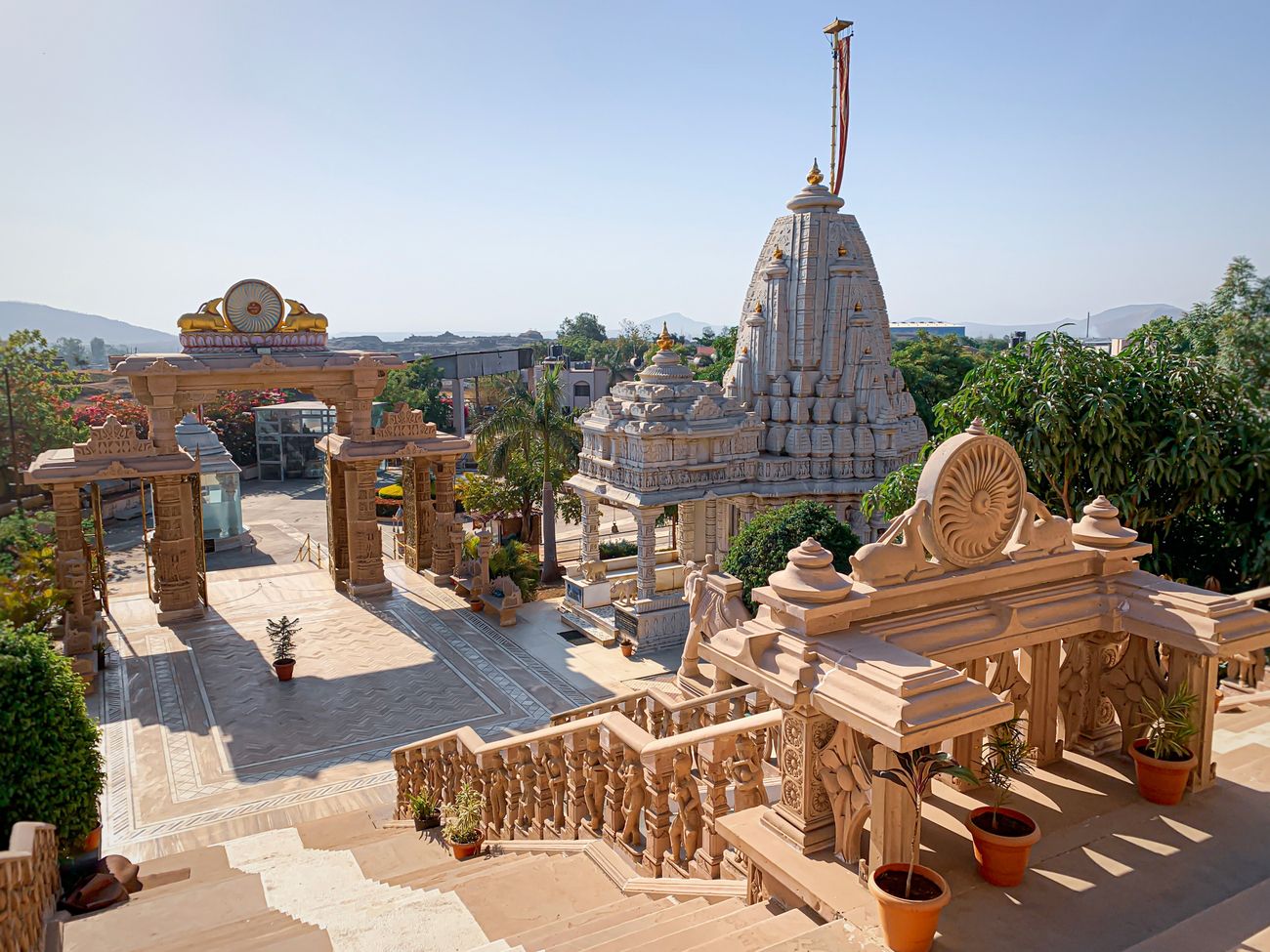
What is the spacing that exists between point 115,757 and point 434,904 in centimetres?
992

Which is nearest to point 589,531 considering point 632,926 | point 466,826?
point 466,826

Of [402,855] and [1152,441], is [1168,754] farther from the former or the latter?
[1152,441]

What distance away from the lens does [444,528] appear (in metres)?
23.8

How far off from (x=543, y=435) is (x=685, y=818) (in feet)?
65.5

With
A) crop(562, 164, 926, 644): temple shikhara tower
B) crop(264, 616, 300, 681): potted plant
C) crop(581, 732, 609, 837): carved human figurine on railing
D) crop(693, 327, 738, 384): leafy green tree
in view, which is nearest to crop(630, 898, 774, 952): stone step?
crop(581, 732, 609, 837): carved human figurine on railing

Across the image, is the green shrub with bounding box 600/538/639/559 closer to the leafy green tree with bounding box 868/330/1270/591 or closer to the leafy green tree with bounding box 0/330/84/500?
the leafy green tree with bounding box 868/330/1270/591

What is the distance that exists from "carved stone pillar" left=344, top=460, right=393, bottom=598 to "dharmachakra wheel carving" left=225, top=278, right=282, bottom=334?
12.9 feet

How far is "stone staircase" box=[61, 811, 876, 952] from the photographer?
5.10 meters

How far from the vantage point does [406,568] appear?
1009 inches

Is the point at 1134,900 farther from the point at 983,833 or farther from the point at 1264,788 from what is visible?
the point at 1264,788

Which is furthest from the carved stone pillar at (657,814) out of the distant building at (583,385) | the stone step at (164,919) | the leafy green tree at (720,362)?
the distant building at (583,385)

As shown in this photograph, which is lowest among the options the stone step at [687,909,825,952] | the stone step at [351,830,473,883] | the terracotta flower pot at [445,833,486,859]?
the stone step at [351,830,473,883]

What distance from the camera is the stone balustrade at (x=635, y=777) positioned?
639 centimetres

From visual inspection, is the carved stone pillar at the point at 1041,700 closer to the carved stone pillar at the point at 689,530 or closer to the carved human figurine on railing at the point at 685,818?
the carved human figurine on railing at the point at 685,818
